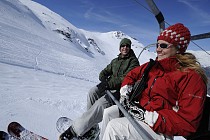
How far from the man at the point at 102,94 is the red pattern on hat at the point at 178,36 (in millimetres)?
1305

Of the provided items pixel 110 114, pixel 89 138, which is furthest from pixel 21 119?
pixel 110 114

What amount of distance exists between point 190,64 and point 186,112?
1.93ft

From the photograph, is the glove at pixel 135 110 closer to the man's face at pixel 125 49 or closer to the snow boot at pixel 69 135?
the snow boot at pixel 69 135

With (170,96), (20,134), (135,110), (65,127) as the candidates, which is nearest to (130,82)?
(135,110)

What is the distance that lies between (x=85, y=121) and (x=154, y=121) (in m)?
1.18

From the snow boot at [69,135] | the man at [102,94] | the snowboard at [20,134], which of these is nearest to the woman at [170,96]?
the man at [102,94]

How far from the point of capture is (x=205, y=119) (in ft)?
6.69

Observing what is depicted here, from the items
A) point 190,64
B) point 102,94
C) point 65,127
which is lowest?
point 65,127

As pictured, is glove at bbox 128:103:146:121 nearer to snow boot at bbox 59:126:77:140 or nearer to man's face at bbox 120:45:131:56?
snow boot at bbox 59:126:77:140

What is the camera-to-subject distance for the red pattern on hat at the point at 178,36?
2428 millimetres

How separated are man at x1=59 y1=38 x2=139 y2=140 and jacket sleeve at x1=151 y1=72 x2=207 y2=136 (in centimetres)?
115

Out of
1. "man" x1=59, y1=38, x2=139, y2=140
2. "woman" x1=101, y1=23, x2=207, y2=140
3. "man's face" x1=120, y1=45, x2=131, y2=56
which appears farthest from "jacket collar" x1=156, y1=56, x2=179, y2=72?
"man's face" x1=120, y1=45, x2=131, y2=56

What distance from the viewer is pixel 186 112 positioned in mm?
1920

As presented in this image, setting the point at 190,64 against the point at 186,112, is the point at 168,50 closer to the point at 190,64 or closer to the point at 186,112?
the point at 190,64
